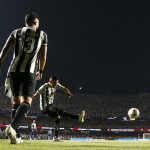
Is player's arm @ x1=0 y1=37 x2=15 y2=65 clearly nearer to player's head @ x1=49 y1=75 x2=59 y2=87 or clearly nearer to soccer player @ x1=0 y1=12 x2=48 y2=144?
soccer player @ x1=0 y1=12 x2=48 y2=144

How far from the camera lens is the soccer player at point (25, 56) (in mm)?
8281

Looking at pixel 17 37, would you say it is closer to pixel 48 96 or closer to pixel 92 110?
pixel 48 96

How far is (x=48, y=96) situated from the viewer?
17.1 m

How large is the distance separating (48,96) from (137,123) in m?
50.7

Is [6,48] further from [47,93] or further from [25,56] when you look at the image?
[47,93]

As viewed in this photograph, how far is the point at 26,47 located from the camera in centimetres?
870

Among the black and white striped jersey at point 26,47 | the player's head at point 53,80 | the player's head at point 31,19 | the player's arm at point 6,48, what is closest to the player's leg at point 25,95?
the black and white striped jersey at point 26,47

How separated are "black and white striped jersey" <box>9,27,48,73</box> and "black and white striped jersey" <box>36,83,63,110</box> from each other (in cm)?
776

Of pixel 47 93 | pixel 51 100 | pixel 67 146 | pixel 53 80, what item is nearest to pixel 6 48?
pixel 67 146

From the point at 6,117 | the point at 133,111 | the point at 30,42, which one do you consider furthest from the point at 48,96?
the point at 6,117

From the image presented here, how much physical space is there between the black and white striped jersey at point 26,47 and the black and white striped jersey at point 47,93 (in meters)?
7.76

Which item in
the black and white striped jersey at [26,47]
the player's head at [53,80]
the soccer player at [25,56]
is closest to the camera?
the soccer player at [25,56]

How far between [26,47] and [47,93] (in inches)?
333

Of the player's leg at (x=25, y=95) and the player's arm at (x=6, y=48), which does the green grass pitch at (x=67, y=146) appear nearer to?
the player's leg at (x=25, y=95)
